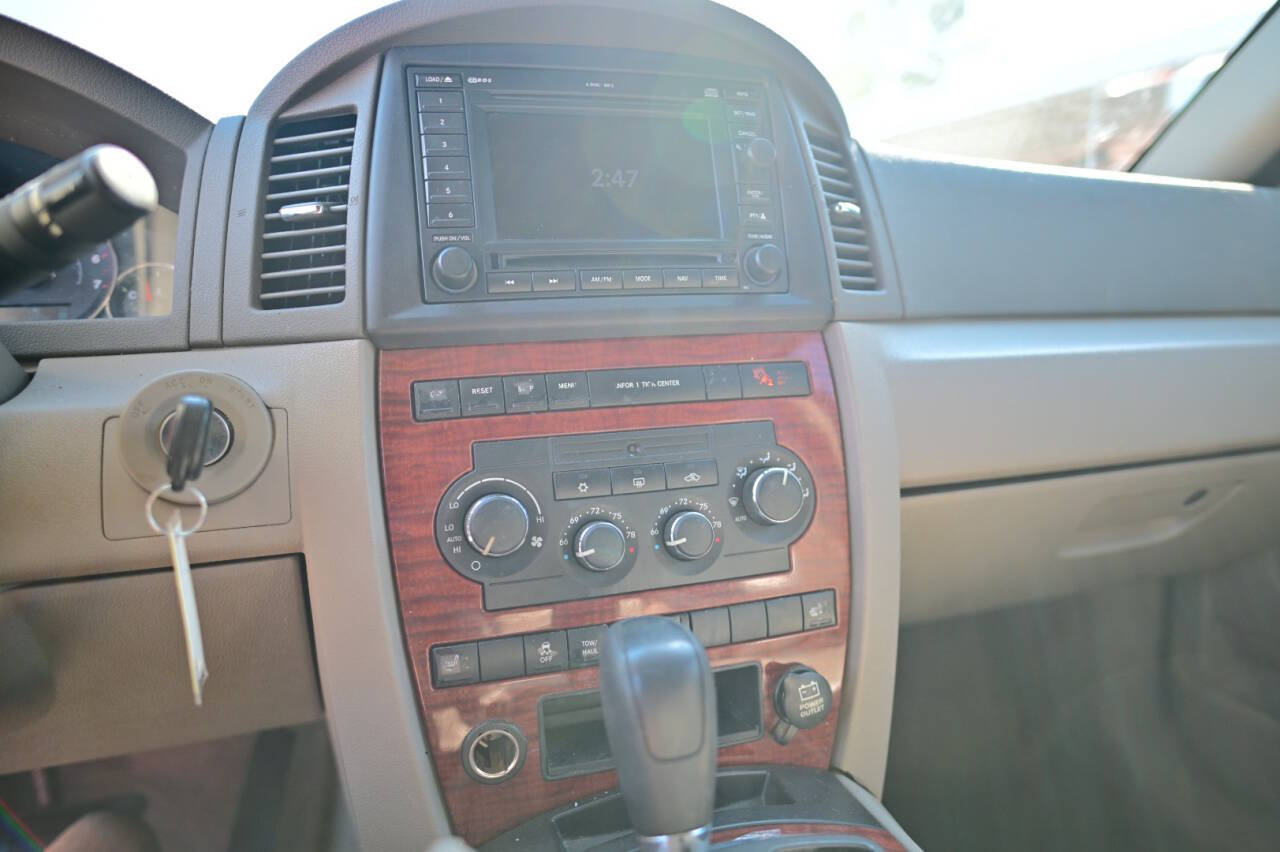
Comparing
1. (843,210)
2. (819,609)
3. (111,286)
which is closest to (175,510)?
(111,286)

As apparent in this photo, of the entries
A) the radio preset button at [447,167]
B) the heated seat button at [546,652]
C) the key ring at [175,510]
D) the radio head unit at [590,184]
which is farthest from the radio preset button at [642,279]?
the key ring at [175,510]

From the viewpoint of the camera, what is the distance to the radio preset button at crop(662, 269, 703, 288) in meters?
1.15

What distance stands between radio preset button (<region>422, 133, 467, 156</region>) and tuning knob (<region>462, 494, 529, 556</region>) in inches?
19.0

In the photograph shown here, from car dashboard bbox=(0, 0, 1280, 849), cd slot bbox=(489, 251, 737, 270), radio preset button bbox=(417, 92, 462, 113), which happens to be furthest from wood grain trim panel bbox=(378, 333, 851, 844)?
radio preset button bbox=(417, 92, 462, 113)

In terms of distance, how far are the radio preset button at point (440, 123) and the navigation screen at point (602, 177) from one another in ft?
0.14

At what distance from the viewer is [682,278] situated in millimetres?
1161

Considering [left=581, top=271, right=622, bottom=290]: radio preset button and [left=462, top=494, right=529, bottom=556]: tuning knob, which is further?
Answer: [left=581, top=271, right=622, bottom=290]: radio preset button

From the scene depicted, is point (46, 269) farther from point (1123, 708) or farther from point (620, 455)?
point (1123, 708)

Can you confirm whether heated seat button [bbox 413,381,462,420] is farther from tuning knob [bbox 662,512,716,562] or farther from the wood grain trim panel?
tuning knob [bbox 662,512,716,562]

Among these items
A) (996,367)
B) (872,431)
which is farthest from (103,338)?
(996,367)

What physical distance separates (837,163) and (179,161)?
1.05 meters

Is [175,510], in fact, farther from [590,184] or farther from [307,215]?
[590,184]

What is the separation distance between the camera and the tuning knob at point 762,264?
1.19 metres

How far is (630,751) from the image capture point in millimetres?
782
